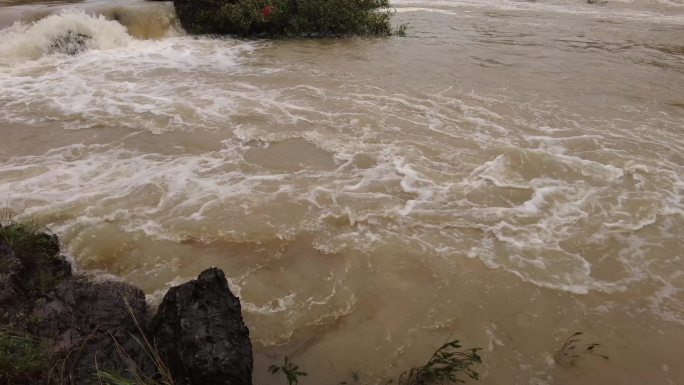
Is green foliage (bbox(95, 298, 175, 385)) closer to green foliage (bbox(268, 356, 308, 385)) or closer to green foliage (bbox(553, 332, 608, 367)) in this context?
green foliage (bbox(268, 356, 308, 385))

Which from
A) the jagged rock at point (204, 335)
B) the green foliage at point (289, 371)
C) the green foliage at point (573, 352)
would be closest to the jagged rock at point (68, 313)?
the jagged rock at point (204, 335)

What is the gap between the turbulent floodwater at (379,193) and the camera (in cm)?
411

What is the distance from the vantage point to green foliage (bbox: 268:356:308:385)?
3329mm

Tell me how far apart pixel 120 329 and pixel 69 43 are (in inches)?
472

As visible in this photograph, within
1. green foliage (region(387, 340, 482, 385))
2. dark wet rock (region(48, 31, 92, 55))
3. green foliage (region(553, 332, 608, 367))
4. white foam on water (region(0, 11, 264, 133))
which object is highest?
dark wet rock (region(48, 31, 92, 55))

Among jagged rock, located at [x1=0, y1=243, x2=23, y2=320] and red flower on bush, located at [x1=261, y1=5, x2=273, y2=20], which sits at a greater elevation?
red flower on bush, located at [x1=261, y1=5, x2=273, y2=20]

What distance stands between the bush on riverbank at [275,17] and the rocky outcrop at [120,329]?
12174 millimetres

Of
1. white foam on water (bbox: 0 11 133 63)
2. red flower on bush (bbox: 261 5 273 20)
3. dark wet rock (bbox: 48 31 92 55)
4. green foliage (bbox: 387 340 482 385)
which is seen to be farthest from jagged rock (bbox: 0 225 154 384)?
red flower on bush (bbox: 261 5 273 20)

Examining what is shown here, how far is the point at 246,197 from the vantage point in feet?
19.7

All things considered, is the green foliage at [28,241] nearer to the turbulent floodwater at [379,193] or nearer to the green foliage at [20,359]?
the turbulent floodwater at [379,193]

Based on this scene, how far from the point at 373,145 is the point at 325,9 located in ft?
29.9

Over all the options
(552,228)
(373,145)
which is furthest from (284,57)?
(552,228)

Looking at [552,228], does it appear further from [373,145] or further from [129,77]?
[129,77]

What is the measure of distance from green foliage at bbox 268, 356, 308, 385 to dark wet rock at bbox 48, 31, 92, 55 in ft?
41.0
